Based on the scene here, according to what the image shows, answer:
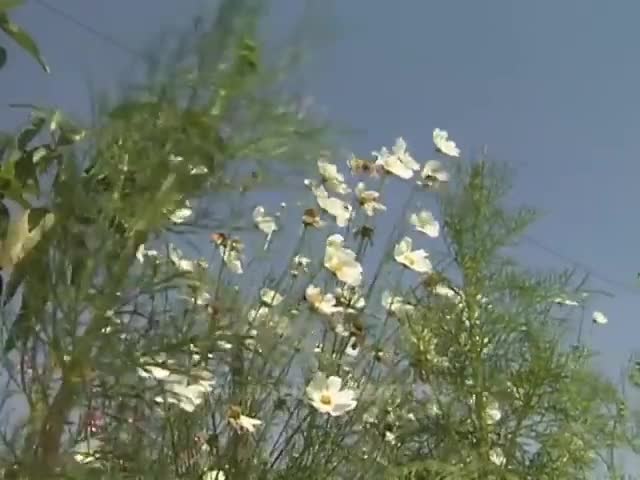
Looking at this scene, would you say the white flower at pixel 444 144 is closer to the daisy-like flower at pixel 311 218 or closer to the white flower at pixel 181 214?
the daisy-like flower at pixel 311 218

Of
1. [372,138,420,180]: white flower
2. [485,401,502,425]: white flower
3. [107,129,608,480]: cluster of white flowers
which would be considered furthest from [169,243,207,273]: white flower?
[485,401,502,425]: white flower

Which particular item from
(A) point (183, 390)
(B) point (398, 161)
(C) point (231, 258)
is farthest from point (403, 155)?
(A) point (183, 390)

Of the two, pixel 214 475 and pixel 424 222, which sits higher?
pixel 424 222

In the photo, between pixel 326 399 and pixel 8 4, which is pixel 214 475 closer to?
pixel 326 399

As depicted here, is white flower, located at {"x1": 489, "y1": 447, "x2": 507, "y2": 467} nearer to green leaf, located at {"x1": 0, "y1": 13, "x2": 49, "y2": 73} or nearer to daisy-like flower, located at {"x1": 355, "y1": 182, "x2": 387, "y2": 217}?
daisy-like flower, located at {"x1": 355, "y1": 182, "x2": 387, "y2": 217}

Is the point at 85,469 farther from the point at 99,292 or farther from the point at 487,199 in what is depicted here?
the point at 487,199

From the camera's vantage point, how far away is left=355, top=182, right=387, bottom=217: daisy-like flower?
38.7 inches

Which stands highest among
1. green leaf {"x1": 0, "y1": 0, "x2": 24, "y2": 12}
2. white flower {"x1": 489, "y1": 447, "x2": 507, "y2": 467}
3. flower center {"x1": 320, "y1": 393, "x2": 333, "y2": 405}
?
green leaf {"x1": 0, "y1": 0, "x2": 24, "y2": 12}

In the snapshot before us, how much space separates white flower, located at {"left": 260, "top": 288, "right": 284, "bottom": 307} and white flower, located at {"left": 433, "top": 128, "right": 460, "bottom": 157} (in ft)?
0.93

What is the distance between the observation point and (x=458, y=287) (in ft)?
3.76

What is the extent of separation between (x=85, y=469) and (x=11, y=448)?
5 centimetres

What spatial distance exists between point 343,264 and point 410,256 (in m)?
0.11

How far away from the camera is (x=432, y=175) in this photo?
1.03 meters

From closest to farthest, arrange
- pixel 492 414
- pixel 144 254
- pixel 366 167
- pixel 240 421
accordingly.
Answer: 1. pixel 144 254
2. pixel 240 421
3. pixel 366 167
4. pixel 492 414
